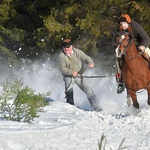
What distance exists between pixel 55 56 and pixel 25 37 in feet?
5.86

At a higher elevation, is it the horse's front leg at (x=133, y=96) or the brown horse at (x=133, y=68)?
the brown horse at (x=133, y=68)

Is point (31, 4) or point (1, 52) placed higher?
point (31, 4)

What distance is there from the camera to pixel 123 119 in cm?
901

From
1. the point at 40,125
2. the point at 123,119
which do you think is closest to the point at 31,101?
the point at 40,125

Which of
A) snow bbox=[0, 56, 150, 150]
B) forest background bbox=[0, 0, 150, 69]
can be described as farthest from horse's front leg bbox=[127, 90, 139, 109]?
forest background bbox=[0, 0, 150, 69]

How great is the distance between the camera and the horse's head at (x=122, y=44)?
9.23 m

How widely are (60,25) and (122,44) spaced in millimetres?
9319

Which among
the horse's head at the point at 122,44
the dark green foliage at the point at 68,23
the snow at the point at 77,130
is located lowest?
the snow at the point at 77,130

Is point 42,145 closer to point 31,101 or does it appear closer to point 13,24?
point 31,101

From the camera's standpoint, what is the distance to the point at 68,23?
1850cm

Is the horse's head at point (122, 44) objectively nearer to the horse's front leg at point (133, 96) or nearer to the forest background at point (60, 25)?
the horse's front leg at point (133, 96)

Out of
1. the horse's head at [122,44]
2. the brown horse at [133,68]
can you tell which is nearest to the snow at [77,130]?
the brown horse at [133,68]

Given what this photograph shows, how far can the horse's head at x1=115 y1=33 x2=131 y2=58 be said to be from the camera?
9230mm

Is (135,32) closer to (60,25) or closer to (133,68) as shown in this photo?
(133,68)
